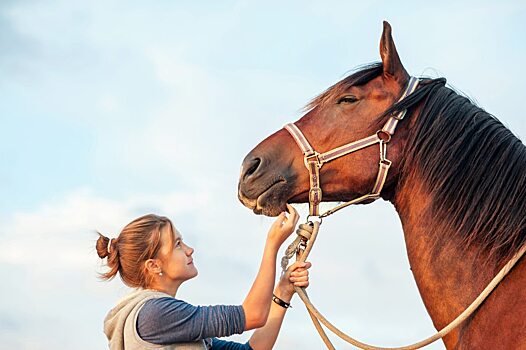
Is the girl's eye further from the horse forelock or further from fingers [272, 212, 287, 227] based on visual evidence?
fingers [272, 212, 287, 227]

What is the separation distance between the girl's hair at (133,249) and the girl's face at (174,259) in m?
0.04

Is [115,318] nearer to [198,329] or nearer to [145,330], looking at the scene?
[145,330]

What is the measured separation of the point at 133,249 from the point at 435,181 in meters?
1.86

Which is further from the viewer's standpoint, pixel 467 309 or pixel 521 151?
pixel 521 151

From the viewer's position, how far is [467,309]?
4.04 m

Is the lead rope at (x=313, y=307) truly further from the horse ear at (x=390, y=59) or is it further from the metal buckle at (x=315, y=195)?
the horse ear at (x=390, y=59)

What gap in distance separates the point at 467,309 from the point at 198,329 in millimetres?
1465

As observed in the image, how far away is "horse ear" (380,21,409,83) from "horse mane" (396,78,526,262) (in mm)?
211

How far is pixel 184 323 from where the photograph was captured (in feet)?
14.0

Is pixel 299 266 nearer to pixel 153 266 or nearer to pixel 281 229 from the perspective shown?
pixel 281 229

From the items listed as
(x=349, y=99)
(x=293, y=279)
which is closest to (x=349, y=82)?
(x=349, y=99)

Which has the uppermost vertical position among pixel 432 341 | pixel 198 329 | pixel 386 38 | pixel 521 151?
pixel 386 38

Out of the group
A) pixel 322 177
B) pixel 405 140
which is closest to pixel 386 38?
pixel 405 140

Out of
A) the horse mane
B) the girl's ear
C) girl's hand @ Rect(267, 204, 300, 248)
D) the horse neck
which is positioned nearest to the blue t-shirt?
the girl's ear
